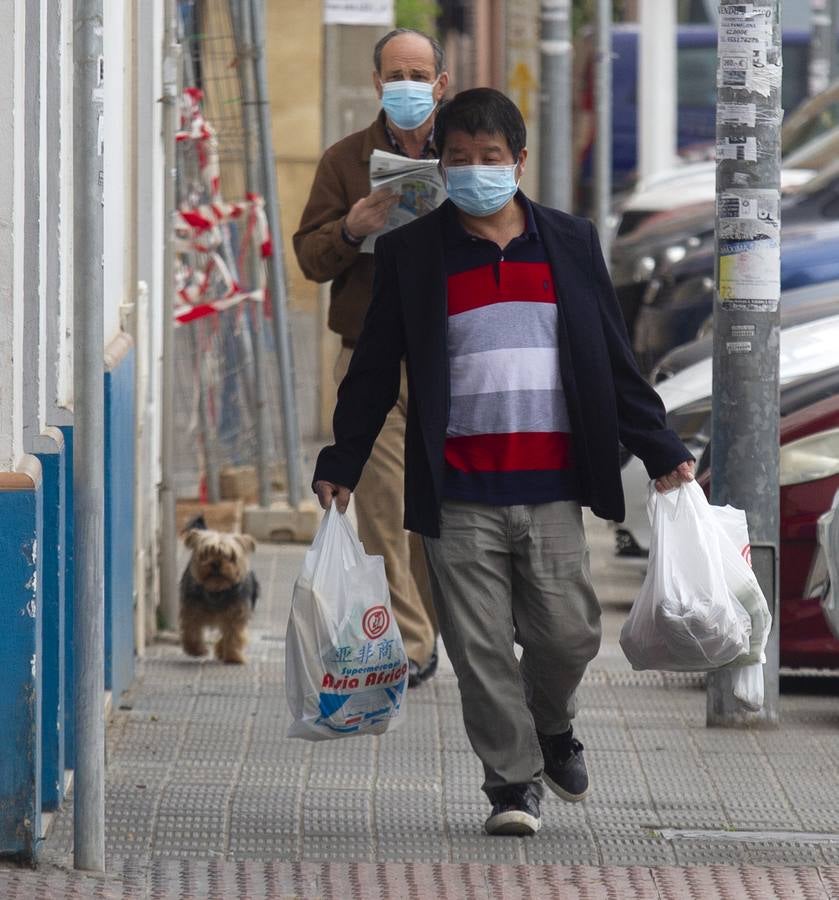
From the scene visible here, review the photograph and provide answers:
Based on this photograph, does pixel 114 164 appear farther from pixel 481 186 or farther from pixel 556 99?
pixel 556 99

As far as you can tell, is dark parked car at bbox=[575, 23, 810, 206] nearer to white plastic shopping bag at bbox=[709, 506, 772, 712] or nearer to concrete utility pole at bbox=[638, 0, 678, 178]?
concrete utility pole at bbox=[638, 0, 678, 178]

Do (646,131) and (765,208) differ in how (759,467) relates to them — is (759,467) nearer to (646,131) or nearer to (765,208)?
(765,208)

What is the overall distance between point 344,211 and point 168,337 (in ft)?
5.16

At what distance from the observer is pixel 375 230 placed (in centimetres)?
638

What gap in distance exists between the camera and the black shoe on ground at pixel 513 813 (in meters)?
5.20

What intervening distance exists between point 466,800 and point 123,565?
1541mm

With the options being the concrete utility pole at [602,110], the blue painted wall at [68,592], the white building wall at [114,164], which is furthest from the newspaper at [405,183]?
the concrete utility pole at [602,110]

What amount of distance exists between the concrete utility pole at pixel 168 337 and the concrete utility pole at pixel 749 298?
7.57ft

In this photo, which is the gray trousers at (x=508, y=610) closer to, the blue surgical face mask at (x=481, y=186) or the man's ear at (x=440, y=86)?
the blue surgical face mask at (x=481, y=186)

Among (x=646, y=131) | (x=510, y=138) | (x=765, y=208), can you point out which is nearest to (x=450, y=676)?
(x=765, y=208)

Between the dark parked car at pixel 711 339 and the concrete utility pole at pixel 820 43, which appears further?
the concrete utility pole at pixel 820 43

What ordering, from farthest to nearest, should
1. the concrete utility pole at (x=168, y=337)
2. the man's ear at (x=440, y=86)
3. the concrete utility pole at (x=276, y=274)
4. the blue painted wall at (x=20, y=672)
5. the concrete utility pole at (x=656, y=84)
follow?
the concrete utility pole at (x=656, y=84) → the concrete utility pole at (x=276, y=274) → the concrete utility pole at (x=168, y=337) → the man's ear at (x=440, y=86) → the blue painted wall at (x=20, y=672)

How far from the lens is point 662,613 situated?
5082mm

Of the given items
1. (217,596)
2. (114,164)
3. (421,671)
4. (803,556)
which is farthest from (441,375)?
(217,596)
